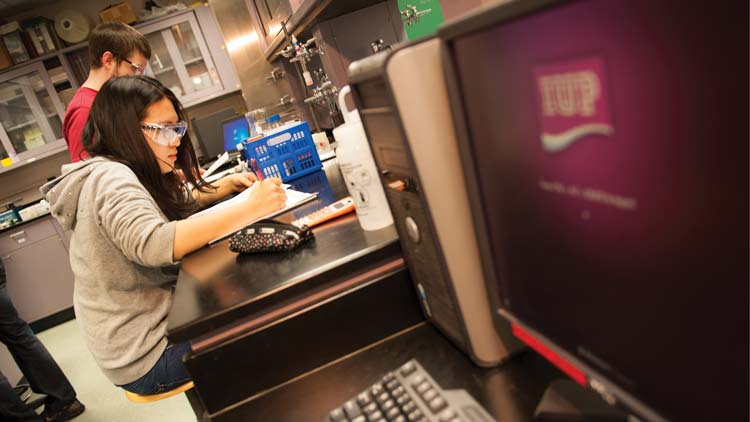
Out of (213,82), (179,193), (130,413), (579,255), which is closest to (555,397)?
(579,255)

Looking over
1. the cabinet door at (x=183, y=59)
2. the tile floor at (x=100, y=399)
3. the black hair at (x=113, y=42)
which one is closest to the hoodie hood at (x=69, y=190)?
the black hair at (x=113, y=42)

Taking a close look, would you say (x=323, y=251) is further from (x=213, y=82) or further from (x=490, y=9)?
(x=213, y=82)

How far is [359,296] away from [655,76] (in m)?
0.56

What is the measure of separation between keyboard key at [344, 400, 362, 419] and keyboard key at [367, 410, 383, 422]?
0.02m

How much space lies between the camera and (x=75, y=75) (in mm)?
4301

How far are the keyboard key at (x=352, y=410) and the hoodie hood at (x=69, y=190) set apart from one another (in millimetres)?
949

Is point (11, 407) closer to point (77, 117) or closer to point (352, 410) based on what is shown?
point (77, 117)

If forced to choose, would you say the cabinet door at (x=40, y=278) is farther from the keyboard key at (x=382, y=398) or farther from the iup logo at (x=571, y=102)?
the iup logo at (x=571, y=102)

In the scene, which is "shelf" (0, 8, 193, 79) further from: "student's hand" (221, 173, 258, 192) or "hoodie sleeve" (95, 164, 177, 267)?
"hoodie sleeve" (95, 164, 177, 267)

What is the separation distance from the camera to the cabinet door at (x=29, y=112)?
419 cm

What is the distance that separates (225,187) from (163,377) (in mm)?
893

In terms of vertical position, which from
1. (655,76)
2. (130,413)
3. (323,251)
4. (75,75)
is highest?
(75,75)

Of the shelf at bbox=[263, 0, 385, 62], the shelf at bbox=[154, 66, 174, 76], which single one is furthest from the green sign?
the shelf at bbox=[154, 66, 174, 76]

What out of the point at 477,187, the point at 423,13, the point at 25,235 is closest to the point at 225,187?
the point at 423,13
